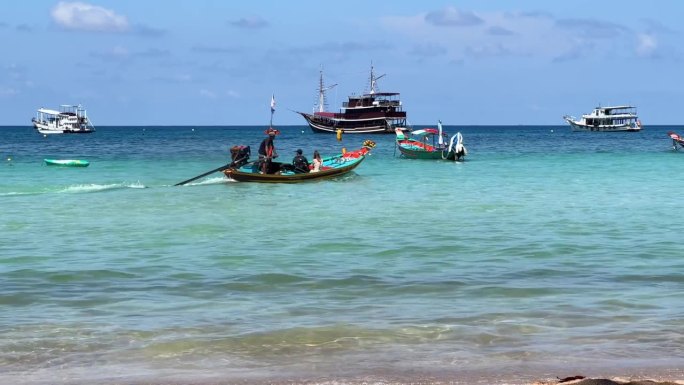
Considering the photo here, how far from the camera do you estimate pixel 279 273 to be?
14242 mm

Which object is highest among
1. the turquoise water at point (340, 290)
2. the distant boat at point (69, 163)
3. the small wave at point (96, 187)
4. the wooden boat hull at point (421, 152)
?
the wooden boat hull at point (421, 152)

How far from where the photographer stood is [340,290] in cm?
1270

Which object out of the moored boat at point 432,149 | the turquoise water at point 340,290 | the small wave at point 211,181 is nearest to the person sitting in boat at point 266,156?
the small wave at point 211,181

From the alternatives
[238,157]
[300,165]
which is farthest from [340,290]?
[238,157]

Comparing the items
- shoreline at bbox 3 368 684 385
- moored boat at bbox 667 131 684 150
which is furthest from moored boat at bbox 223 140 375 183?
moored boat at bbox 667 131 684 150

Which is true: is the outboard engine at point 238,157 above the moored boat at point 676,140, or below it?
below

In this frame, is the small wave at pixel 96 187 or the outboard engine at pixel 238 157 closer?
the small wave at pixel 96 187

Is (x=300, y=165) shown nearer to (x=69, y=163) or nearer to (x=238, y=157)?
(x=238, y=157)

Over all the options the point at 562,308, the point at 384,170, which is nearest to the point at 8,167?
the point at 384,170

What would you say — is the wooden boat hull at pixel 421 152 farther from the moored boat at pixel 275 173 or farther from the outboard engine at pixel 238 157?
the outboard engine at pixel 238 157

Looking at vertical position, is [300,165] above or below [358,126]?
below

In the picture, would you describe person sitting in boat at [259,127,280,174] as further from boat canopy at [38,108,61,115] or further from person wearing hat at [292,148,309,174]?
boat canopy at [38,108,61,115]

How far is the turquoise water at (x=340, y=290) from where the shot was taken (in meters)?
8.66

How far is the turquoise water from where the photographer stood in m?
8.66
